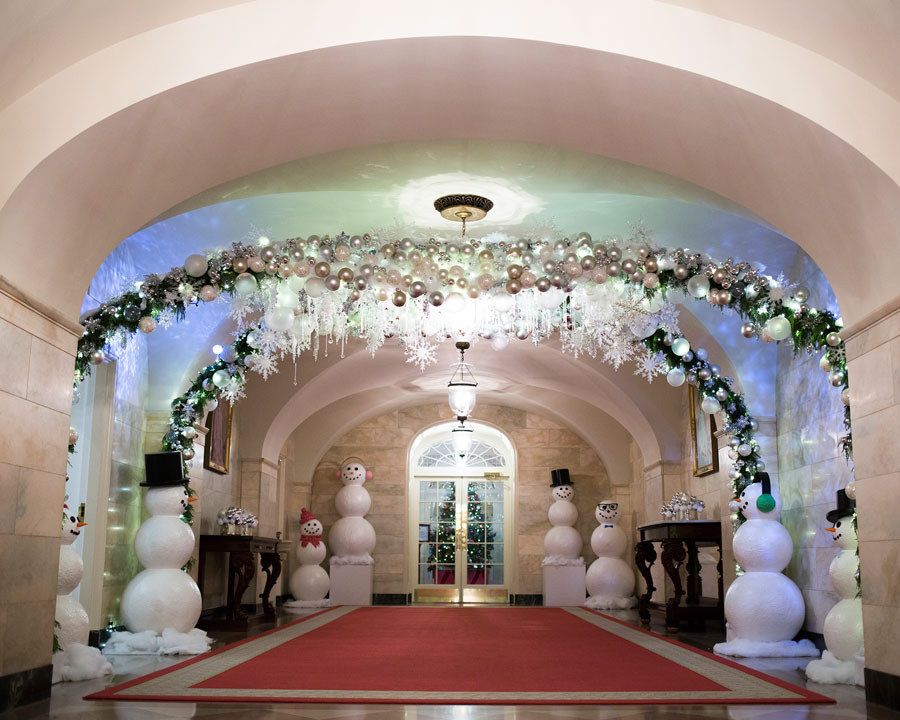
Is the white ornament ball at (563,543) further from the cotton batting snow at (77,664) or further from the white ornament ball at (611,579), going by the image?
the cotton batting snow at (77,664)

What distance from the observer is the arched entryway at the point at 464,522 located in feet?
52.3

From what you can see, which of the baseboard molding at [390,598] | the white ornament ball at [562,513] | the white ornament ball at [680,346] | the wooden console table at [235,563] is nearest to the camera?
the white ornament ball at [680,346]

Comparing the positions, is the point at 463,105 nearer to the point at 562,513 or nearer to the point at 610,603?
the point at 610,603

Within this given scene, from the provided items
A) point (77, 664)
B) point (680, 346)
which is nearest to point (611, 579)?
point (680, 346)

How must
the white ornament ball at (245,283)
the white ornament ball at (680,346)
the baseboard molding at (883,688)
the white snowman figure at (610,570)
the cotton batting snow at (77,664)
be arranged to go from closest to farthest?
1. the baseboard molding at (883,688)
2. the cotton batting snow at (77,664)
3. the white ornament ball at (245,283)
4. the white ornament ball at (680,346)
5. the white snowman figure at (610,570)

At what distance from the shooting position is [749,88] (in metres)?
4.21

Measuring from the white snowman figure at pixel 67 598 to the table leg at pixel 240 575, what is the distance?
3375 millimetres

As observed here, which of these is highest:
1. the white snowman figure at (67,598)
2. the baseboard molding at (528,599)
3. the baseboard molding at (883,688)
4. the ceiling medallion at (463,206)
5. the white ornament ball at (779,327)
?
the ceiling medallion at (463,206)

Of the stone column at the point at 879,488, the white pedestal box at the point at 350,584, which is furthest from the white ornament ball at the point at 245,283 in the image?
the white pedestal box at the point at 350,584

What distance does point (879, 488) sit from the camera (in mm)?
4773

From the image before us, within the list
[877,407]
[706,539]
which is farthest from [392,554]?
[877,407]

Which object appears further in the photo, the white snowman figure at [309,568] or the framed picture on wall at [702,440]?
the white snowman figure at [309,568]

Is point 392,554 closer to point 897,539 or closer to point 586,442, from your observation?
point 586,442

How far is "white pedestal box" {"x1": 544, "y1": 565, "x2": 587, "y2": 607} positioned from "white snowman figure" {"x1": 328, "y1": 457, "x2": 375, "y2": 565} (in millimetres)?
2808
